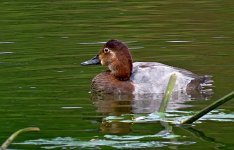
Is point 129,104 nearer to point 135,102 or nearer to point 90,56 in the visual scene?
point 135,102

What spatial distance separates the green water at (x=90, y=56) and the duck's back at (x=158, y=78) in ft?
1.22

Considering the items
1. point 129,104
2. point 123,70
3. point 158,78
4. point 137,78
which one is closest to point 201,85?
point 158,78

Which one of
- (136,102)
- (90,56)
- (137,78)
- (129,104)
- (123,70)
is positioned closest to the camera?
(129,104)

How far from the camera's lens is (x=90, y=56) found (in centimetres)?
1570

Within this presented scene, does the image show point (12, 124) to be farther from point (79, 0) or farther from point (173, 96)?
point (79, 0)

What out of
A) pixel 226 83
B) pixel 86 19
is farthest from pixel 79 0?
pixel 226 83

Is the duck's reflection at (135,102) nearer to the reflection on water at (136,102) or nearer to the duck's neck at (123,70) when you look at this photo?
the reflection on water at (136,102)

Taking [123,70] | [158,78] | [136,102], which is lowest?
[136,102]

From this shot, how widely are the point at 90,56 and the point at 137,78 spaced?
8.96 ft

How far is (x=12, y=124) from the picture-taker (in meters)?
10.3

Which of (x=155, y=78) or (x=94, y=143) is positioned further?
(x=155, y=78)

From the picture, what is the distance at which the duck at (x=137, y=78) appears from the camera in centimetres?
1294

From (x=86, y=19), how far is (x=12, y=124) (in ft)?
35.1

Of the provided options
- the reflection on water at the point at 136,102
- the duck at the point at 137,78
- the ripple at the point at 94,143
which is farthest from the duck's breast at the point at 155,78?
the ripple at the point at 94,143
